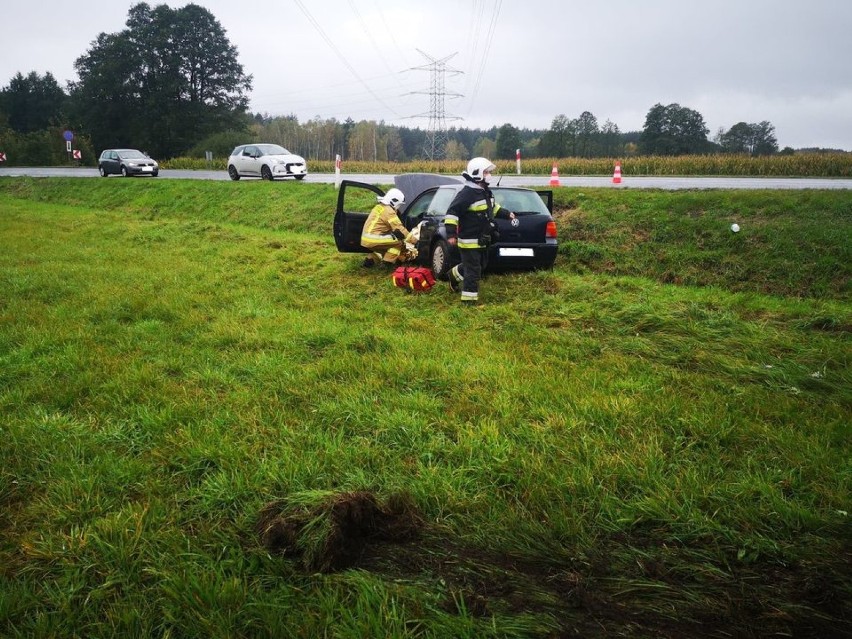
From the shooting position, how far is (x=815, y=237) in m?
8.52

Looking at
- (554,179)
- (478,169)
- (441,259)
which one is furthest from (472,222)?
(554,179)

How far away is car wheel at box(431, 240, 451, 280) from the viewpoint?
8367 millimetres

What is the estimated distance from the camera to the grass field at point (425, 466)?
2092 mm

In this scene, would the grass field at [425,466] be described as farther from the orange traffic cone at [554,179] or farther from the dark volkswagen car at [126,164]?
the dark volkswagen car at [126,164]

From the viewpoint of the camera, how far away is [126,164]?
27266mm

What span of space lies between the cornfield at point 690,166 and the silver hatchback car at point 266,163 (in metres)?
8.05

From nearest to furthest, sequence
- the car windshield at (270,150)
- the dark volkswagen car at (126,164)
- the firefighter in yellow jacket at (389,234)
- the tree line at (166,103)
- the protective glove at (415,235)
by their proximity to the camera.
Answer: the protective glove at (415,235) → the firefighter in yellow jacket at (389,234) → the car windshield at (270,150) → the dark volkswagen car at (126,164) → the tree line at (166,103)

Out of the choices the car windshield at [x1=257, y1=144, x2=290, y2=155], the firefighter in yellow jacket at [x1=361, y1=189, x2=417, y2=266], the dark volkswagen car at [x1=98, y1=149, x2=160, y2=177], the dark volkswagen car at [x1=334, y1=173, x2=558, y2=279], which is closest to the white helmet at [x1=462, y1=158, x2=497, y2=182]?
the dark volkswagen car at [x1=334, y1=173, x2=558, y2=279]

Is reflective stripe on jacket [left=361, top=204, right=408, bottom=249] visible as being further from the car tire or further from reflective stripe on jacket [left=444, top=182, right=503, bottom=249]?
reflective stripe on jacket [left=444, top=182, right=503, bottom=249]

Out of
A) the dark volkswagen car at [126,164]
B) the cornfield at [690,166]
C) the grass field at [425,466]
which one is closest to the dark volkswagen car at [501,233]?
the grass field at [425,466]

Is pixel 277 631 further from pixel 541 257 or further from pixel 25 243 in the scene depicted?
pixel 25 243

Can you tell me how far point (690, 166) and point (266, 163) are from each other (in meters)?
21.3

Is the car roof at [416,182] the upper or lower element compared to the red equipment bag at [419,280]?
upper

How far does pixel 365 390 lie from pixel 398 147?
117528 mm
